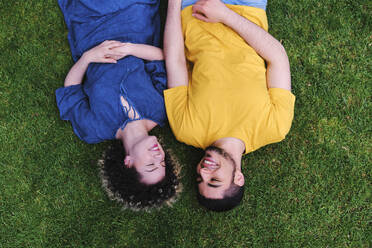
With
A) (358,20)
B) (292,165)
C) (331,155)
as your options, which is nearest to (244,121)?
(292,165)

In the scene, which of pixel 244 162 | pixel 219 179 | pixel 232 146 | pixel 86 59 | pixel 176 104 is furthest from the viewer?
pixel 244 162

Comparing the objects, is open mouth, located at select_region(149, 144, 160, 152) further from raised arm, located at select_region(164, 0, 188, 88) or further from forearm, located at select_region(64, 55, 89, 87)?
forearm, located at select_region(64, 55, 89, 87)

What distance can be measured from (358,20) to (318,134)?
1.53 metres

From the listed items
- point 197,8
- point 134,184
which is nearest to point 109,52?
point 197,8

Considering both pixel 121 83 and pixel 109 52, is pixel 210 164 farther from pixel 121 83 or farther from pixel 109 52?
pixel 109 52

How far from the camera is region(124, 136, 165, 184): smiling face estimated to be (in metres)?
2.74

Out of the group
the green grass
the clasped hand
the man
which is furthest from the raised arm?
the green grass

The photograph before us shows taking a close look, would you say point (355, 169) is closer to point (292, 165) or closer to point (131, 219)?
point (292, 165)

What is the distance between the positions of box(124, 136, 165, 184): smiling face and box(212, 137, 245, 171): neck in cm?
60

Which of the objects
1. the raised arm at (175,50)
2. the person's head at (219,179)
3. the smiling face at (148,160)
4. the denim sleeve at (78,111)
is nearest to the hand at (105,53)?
the denim sleeve at (78,111)

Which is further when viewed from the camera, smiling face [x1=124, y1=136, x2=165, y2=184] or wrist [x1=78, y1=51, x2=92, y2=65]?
wrist [x1=78, y1=51, x2=92, y2=65]

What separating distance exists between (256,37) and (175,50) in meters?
0.86

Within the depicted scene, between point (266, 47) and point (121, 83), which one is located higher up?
point (266, 47)

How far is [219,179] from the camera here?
269cm
